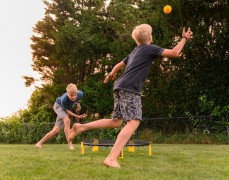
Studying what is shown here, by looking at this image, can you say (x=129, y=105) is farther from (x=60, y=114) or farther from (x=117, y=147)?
(x=60, y=114)

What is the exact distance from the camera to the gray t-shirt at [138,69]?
4410mm

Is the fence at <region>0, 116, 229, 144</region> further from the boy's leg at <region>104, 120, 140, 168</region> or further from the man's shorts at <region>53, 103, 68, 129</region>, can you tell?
the boy's leg at <region>104, 120, 140, 168</region>

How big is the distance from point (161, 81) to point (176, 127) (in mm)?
1562

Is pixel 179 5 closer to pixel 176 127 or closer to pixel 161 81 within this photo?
pixel 161 81

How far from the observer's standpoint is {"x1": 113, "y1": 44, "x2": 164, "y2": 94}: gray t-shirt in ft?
14.5

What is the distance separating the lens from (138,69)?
446 cm

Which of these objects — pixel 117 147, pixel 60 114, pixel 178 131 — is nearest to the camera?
pixel 117 147

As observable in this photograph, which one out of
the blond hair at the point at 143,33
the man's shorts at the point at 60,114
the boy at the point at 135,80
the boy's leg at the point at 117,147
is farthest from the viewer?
the man's shorts at the point at 60,114

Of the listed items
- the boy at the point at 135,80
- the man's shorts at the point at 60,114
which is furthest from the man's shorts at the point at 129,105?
the man's shorts at the point at 60,114

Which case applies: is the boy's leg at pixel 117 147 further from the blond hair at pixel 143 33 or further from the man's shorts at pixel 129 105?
the blond hair at pixel 143 33

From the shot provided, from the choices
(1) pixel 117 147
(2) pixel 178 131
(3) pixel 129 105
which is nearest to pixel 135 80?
(3) pixel 129 105

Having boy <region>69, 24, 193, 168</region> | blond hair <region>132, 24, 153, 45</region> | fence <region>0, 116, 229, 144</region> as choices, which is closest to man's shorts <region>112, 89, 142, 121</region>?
boy <region>69, 24, 193, 168</region>

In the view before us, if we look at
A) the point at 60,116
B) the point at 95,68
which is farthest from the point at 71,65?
the point at 60,116

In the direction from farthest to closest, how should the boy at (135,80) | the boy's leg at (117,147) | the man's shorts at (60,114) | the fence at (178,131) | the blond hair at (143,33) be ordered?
1. the fence at (178,131)
2. the man's shorts at (60,114)
3. the blond hair at (143,33)
4. the boy at (135,80)
5. the boy's leg at (117,147)
